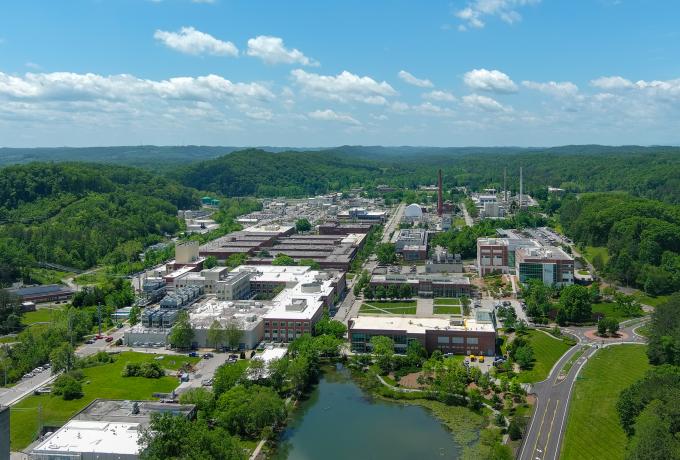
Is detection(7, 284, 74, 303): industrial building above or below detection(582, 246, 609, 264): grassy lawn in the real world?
below

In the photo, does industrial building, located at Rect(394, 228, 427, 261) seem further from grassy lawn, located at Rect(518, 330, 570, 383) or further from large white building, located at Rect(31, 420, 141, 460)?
large white building, located at Rect(31, 420, 141, 460)

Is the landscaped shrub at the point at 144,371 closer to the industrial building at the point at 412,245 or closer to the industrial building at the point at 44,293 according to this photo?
the industrial building at the point at 44,293

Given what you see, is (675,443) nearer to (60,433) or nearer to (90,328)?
(60,433)

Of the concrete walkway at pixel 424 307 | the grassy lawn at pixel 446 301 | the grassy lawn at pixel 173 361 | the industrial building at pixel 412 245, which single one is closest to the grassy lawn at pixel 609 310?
the grassy lawn at pixel 446 301

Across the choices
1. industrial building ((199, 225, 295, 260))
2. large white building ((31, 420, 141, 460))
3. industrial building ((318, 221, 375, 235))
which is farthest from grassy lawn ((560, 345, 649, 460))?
industrial building ((318, 221, 375, 235))

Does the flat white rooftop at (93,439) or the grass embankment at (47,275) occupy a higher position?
the flat white rooftop at (93,439)

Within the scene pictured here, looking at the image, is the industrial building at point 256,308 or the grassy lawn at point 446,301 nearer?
the industrial building at point 256,308
